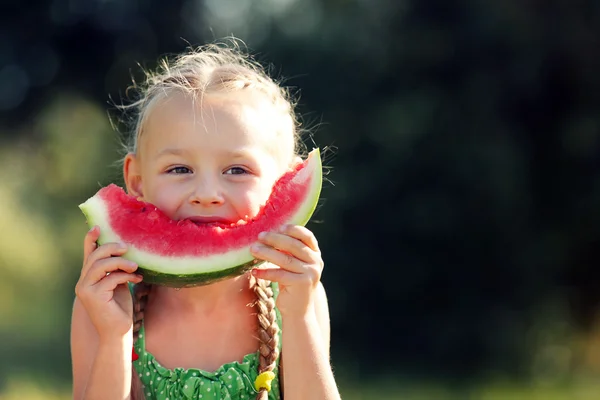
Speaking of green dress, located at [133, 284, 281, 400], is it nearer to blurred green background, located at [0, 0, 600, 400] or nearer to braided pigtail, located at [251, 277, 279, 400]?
braided pigtail, located at [251, 277, 279, 400]

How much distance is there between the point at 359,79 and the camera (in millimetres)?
9289

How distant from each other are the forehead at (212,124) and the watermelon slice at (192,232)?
0.18m

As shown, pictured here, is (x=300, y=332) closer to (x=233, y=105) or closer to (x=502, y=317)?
(x=233, y=105)

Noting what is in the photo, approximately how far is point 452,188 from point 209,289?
606 cm

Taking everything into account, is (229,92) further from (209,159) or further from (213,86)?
(209,159)

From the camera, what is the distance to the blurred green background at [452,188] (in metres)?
8.70

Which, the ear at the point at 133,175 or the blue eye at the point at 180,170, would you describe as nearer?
the blue eye at the point at 180,170

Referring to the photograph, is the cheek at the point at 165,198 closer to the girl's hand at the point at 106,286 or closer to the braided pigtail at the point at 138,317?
the girl's hand at the point at 106,286

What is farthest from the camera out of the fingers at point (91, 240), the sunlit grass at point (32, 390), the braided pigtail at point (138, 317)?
the sunlit grass at point (32, 390)

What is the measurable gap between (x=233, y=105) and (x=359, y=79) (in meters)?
6.67

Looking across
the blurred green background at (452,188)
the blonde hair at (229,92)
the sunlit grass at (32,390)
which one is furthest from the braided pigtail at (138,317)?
the blurred green background at (452,188)

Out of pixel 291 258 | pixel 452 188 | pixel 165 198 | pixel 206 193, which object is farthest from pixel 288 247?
pixel 452 188

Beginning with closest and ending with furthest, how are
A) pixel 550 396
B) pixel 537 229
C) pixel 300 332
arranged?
pixel 300 332, pixel 550 396, pixel 537 229

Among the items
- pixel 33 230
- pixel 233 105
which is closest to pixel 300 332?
pixel 233 105
